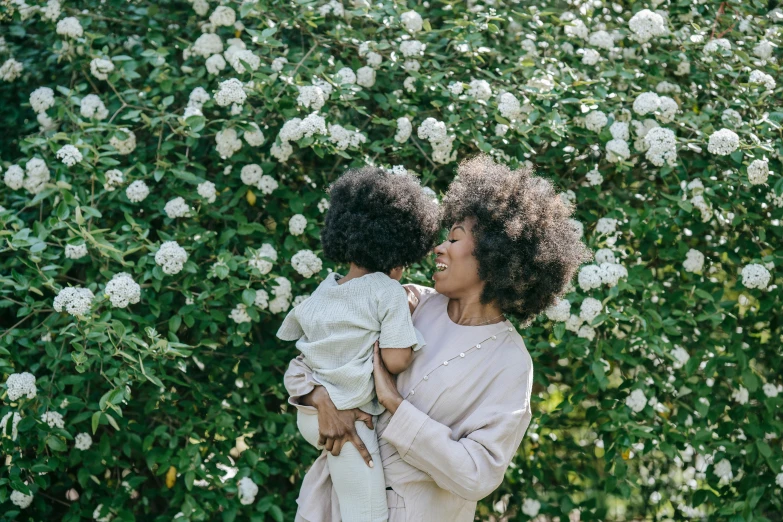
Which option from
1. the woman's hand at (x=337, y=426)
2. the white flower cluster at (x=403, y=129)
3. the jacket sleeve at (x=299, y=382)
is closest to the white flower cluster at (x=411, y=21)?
the white flower cluster at (x=403, y=129)

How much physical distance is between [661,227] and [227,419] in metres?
1.85

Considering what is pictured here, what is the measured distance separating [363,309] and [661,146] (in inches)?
60.0

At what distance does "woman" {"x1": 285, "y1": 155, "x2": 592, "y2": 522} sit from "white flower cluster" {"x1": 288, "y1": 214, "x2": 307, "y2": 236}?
2.95 feet

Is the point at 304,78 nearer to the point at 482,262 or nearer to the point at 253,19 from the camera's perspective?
the point at 253,19

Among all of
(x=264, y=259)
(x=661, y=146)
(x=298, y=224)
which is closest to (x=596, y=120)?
(x=661, y=146)

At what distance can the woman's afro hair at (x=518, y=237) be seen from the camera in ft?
7.57

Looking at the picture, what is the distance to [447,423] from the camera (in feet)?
7.48

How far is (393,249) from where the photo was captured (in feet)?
7.76

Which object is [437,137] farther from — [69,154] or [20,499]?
[20,499]

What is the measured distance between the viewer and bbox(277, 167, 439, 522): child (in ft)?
7.41

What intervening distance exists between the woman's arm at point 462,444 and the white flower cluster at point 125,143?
1.73 metres

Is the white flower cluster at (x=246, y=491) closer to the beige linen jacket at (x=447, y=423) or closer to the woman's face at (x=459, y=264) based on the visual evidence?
the beige linen jacket at (x=447, y=423)

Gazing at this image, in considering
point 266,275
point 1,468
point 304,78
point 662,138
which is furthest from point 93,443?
point 662,138

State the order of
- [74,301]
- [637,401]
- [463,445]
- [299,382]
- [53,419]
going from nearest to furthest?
[463,445], [299,382], [74,301], [53,419], [637,401]
